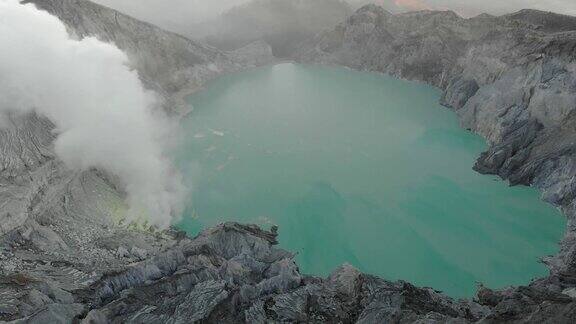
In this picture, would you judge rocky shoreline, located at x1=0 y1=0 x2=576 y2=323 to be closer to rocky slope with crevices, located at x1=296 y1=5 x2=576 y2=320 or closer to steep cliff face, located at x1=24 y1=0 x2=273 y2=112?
rocky slope with crevices, located at x1=296 y1=5 x2=576 y2=320

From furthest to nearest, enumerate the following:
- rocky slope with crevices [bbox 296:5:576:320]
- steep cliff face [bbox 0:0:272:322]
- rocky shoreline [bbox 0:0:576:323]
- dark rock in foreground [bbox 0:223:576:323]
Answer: rocky slope with crevices [bbox 296:5:576:320] < steep cliff face [bbox 0:0:272:322] < rocky shoreline [bbox 0:0:576:323] < dark rock in foreground [bbox 0:223:576:323]

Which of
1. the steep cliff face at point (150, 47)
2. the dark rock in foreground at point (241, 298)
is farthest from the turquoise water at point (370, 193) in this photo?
the steep cliff face at point (150, 47)

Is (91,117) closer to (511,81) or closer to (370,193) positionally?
(370,193)

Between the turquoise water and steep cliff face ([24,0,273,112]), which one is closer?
the turquoise water

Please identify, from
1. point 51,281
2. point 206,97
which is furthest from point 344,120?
point 51,281

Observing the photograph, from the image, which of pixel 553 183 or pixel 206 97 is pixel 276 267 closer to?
pixel 553 183

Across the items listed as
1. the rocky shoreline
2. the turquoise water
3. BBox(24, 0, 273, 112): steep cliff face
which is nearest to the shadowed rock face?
the rocky shoreline
